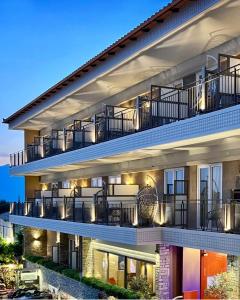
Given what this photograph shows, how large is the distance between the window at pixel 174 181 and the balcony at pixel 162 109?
213 cm

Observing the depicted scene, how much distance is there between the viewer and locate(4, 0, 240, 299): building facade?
46.6 feet

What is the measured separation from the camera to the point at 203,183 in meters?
17.5

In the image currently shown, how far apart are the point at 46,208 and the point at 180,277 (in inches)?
399

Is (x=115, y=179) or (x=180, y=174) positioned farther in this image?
(x=115, y=179)

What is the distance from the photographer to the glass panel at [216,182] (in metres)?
16.5

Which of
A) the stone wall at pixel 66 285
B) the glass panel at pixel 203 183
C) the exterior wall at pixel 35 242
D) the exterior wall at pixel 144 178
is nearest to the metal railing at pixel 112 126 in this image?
the exterior wall at pixel 144 178

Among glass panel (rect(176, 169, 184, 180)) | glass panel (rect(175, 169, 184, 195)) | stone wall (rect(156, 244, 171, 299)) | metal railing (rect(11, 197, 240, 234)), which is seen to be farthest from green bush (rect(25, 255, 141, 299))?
glass panel (rect(176, 169, 184, 180))

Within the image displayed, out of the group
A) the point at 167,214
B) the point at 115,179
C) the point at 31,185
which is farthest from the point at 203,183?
the point at 31,185

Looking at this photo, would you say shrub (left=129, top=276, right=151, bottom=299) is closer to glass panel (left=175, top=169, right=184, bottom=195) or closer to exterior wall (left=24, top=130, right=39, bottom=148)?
glass panel (left=175, top=169, right=184, bottom=195)

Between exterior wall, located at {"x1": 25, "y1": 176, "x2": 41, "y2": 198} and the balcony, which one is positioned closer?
the balcony

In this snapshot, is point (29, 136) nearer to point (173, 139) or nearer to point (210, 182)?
point (210, 182)

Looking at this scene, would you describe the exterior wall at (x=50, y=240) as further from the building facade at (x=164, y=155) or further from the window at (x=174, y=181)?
the window at (x=174, y=181)

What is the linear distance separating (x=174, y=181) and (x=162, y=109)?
107 inches

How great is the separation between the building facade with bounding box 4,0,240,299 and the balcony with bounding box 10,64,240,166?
47mm
